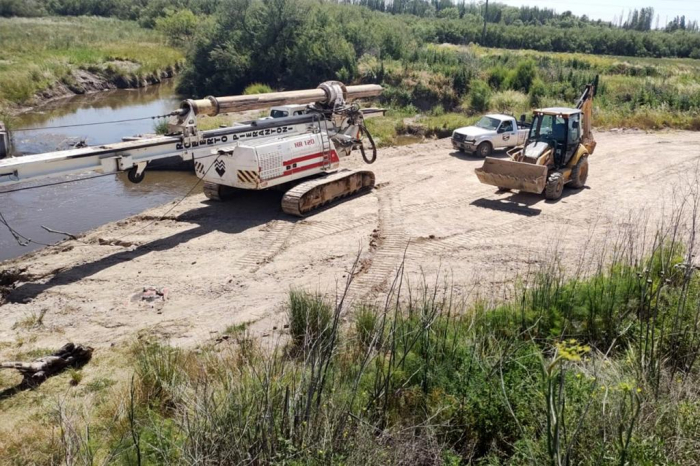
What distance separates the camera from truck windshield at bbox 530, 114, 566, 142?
17922mm

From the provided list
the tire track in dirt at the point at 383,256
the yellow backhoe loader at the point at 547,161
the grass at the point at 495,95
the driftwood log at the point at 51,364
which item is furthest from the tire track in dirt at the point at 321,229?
the grass at the point at 495,95

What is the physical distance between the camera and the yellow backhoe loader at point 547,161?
16.8 m

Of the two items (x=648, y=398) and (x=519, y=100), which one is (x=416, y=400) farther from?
(x=519, y=100)

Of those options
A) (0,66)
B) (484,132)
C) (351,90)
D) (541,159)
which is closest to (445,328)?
(541,159)

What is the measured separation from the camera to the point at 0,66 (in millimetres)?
37219

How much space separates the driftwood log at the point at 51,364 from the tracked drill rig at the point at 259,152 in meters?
3.64

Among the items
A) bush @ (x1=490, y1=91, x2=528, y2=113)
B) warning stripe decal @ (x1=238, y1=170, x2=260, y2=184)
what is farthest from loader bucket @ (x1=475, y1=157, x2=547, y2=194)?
bush @ (x1=490, y1=91, x2=528, y2=113)

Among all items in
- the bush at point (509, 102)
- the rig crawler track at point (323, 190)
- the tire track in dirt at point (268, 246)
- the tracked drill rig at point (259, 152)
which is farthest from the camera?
the bush at point (509, 102)

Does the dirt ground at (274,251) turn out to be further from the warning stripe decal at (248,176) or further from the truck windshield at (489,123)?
the truck windshield at (489,123)

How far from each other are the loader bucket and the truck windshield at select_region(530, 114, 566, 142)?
66.9 inches

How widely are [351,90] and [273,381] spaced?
1427 centimetres

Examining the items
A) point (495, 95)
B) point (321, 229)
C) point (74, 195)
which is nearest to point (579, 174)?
point (321, 229)

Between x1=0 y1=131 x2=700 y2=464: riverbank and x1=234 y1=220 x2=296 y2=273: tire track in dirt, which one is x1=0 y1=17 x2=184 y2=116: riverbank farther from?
x1=0 y1=131 x2=700 y2=464: riverbank

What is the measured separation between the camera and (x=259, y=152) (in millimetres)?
15398
